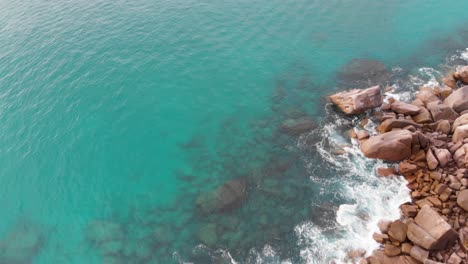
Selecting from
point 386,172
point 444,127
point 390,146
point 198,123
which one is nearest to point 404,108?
point 444,127

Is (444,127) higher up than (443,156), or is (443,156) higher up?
(444,127)

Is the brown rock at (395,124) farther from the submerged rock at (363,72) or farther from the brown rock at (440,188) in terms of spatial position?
the submerged rock at (363,72)

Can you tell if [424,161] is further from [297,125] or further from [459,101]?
[297,125]

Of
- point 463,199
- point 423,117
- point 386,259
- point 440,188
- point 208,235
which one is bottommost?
point 208,235

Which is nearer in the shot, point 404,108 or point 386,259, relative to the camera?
point 386,259

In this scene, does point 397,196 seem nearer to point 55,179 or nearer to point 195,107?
point 195,107

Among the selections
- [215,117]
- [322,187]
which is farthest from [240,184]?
[215,117]

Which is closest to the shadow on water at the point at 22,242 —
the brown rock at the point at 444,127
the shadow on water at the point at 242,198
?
the shadow on water at the point at 242,198
